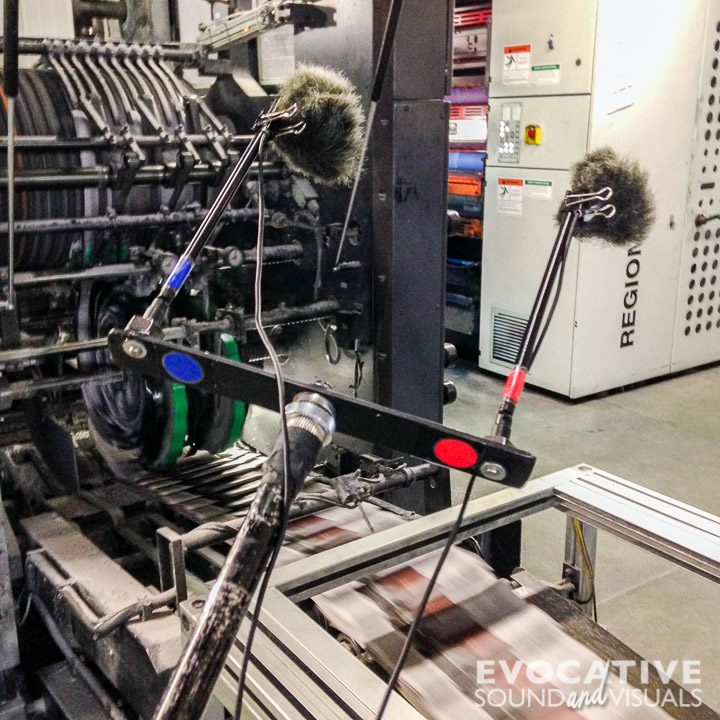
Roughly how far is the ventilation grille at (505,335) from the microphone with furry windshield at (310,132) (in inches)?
103

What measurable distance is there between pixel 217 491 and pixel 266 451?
16.6 inches

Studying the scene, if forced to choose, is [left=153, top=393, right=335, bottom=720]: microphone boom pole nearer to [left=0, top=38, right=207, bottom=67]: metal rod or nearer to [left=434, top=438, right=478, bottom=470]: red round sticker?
[left=434, top=438, right=478, bottom=470]: red round sticker

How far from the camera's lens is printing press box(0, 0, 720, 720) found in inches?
38.8

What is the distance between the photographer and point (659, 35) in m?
3.56

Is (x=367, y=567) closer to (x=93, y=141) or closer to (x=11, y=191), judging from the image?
(x=11, y=191)

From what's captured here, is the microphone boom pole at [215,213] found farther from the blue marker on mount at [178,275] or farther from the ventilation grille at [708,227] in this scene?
the ventilation grille at [708,227]

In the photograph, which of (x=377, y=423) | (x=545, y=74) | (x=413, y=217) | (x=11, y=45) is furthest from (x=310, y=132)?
(x=545, y=74)

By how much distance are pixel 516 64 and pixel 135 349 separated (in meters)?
3.43

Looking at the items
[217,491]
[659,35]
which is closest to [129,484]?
[217,491]

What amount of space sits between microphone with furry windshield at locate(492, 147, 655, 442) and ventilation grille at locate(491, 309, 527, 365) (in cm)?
295

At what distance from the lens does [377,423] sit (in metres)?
0.67

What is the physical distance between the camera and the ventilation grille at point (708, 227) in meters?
3.86

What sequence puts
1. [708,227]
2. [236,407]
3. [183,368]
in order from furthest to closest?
[708,227] → [236,407] → [183,368]

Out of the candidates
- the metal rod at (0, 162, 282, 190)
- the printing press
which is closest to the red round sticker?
the printing press
